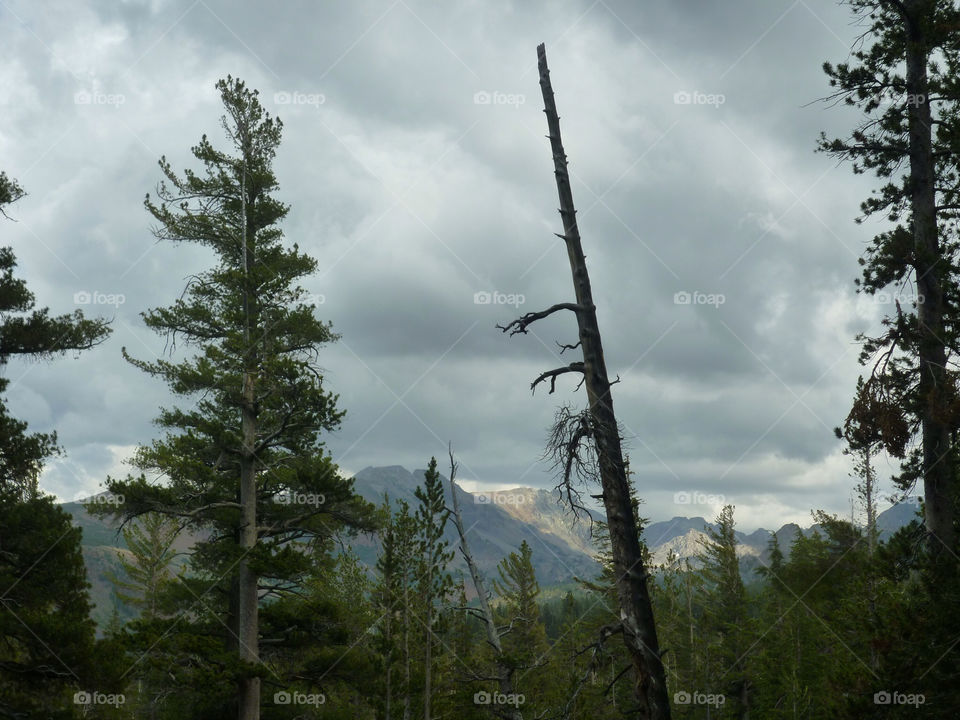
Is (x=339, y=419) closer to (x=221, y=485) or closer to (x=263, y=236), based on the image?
(x=221, y=485)

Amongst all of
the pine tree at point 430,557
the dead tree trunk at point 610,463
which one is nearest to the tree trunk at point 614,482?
the dead tree trunk at point 610,463

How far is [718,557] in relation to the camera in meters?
46.3

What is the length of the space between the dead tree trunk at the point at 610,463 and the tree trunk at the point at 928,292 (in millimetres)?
8589

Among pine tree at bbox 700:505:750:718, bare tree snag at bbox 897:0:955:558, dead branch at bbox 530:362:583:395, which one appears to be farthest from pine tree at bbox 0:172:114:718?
pine tree at bbox 700:505:750:718

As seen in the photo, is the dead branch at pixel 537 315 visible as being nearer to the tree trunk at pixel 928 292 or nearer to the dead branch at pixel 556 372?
the dead branch at pixel 556 372

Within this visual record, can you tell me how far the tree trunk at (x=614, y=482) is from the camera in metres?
5.88

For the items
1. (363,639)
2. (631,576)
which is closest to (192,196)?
(363,639)

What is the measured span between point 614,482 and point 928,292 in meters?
10.3

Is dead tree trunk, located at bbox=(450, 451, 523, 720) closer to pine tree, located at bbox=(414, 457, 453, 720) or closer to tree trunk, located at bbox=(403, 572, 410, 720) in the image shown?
pine tree, located at bbox=(414, 457, 453, 720)

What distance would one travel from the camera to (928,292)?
1339 centimetres

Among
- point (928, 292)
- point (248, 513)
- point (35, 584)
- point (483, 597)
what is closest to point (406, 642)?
point (248, 513)

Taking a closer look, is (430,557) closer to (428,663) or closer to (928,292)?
(428,663)

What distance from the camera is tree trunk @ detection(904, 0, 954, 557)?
502 inches

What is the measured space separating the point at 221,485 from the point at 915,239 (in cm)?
1943
